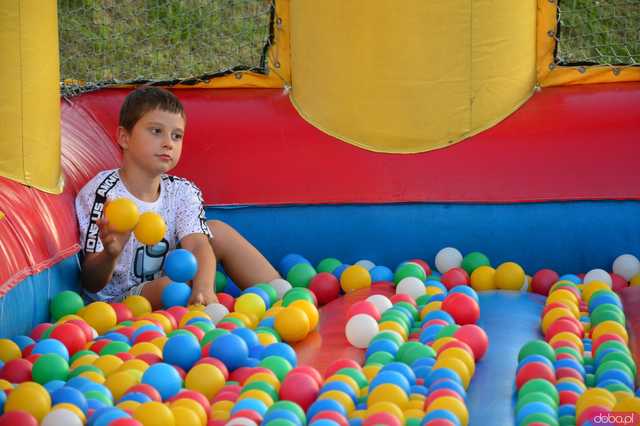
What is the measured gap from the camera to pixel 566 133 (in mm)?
3146

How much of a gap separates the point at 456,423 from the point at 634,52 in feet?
8.33

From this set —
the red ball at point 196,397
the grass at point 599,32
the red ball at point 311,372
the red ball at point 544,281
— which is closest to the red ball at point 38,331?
the red ball at point 196,397

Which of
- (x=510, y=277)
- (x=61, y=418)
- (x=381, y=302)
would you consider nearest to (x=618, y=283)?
(x=510, y=277)

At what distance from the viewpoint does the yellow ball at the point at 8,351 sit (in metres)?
2.18

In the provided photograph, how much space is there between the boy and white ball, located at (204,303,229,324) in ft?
0.32

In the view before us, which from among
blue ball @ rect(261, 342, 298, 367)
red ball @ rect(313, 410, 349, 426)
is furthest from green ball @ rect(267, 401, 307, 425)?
blue ball @ rect(261, 342, 298, 367)

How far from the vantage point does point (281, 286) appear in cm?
287

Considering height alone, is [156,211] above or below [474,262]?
above

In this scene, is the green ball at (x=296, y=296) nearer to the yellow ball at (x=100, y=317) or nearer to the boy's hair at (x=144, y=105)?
the yellow ball at (x=100, y=317)

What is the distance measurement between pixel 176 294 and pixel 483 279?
953 millimetres

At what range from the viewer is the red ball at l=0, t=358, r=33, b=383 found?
6.83ft

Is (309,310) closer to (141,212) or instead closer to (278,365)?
(278,365)

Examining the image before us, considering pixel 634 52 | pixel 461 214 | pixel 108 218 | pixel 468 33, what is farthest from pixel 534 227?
pixel 108 218

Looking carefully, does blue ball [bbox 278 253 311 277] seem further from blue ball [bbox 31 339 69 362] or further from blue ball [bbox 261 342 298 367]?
blue ball [bbox 31 339 69 362]
